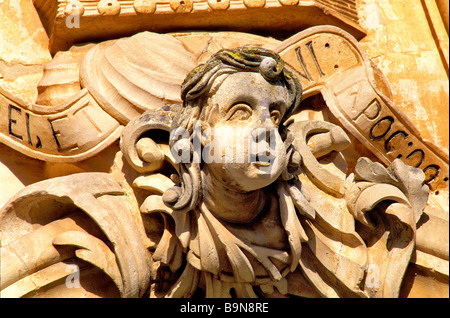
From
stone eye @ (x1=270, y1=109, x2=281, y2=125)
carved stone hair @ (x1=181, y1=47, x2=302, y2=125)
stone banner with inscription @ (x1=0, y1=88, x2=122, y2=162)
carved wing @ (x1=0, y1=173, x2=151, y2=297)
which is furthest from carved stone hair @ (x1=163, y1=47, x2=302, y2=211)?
stone banner with inscription @ (x1=0, y1=88, x2=122, y2=162)

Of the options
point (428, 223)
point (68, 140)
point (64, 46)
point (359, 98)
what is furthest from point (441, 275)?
point (64, 46)

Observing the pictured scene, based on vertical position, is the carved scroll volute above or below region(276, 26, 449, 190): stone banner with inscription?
below

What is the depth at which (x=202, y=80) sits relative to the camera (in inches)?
123

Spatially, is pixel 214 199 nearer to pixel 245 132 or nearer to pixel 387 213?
pixel 245 132

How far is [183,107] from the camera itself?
128 inches

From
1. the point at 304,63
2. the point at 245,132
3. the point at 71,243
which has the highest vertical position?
the point at 304,63

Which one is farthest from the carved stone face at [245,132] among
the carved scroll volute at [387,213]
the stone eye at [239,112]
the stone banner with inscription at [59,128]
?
the stone banner with inscription at [59,128]

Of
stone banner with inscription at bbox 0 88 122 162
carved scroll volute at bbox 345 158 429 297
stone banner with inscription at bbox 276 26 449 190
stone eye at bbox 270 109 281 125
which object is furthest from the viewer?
stone banner with inscription at bbox 276 26 449 190

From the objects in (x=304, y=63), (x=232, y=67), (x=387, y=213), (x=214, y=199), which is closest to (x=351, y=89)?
(x=304, y=63)

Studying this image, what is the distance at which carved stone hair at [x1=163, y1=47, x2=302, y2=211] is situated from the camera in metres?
3.11

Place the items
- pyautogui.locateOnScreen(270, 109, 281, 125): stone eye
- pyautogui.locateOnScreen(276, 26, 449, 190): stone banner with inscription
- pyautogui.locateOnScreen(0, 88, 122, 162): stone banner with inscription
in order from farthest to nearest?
1. pyautogui.locateOnScreen(276, 26, 449, 190): stone banner with inscription
2. pyautogui.locateOnScreen(0, 88, 122, 162): stone banner with inscription
3. pyautogui.locateOnScreen(270, 109, 281, 125): stone eye

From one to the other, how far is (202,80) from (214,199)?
412mm

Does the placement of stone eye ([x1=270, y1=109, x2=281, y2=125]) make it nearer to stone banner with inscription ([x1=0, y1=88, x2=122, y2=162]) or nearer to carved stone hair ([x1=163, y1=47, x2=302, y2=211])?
carved stone hair ([x1=163, y1=47, x2=302, y2=211])
